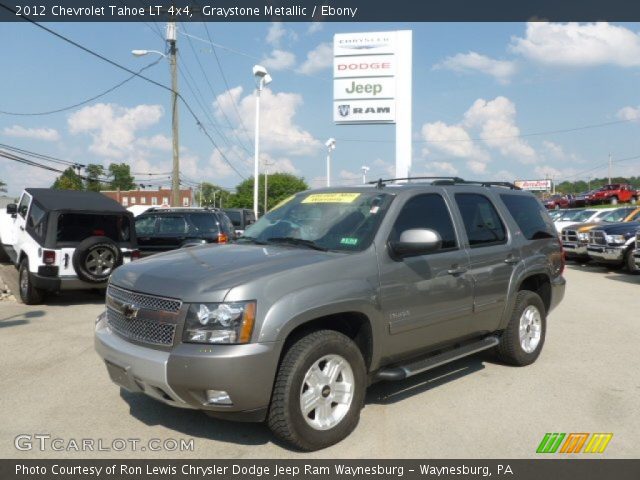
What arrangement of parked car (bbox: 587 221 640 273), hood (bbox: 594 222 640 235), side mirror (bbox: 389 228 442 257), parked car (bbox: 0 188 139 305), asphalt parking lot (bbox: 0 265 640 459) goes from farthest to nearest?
hood (bbox: 594 222 640 235) → parked car (bbox: 587 221 640 273) → parked car (bbox: 0 188 139 305) → side mirror (bbox: 389 228 442 257) → asphalt parking lot (bbox: 0 265 640 459)

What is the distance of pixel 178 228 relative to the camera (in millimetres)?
11930

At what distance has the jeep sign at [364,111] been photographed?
87.1 ft

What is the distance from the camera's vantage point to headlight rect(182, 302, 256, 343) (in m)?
A: 3.54

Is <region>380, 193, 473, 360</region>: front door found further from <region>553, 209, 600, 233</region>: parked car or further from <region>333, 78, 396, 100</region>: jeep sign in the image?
<region>333, 78, 396, 100</region>: jeep sign

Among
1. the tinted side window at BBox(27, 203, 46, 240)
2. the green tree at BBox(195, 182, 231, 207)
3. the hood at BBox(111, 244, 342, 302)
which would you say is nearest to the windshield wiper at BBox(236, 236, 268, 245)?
the hood at BBox(111, 244, 342, 302)

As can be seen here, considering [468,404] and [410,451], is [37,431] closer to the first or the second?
[410,451]

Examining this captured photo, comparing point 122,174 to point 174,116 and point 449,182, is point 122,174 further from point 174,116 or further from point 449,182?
point 449,182

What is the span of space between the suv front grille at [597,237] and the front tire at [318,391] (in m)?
13.3

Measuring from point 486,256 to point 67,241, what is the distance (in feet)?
24.2

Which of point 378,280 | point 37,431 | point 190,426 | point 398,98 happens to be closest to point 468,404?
point 378,280

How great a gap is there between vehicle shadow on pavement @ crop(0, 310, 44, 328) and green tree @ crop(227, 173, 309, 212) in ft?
372

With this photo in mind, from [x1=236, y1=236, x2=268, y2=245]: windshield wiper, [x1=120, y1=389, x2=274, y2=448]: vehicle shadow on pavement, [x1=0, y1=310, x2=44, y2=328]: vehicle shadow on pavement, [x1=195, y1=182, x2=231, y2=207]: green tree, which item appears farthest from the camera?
[x1=195, y1=182, x2=231, y2=207]: green tree

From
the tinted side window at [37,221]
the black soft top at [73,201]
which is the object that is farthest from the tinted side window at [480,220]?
the tinted side window at [37,221]

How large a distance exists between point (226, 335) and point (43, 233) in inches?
284
